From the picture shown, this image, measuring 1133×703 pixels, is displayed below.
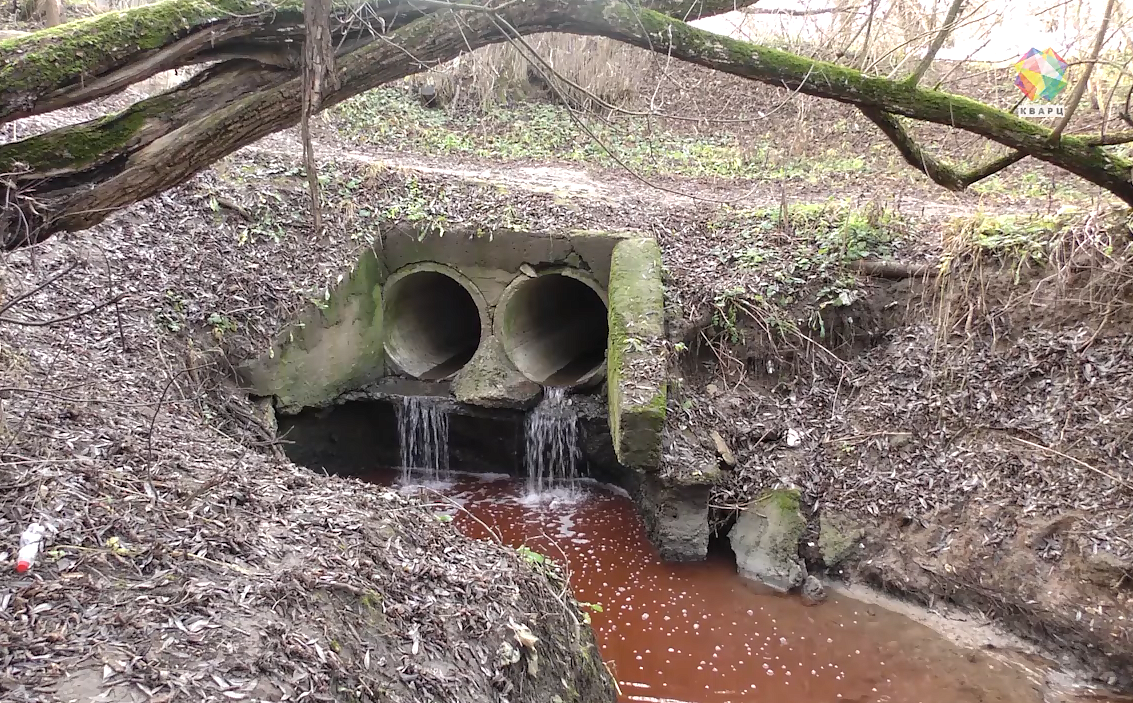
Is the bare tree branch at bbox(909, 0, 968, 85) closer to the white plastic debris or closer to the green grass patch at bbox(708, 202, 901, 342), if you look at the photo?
the green grass patch at bbox(708, 202, 901, 342)

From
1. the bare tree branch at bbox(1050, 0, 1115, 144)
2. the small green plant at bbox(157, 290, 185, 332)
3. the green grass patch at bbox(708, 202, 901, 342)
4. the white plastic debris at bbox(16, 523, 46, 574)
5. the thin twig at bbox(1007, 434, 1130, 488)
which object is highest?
the bare tree branch at bbox(1050, 0, 1115, 144)

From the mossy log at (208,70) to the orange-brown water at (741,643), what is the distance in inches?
139

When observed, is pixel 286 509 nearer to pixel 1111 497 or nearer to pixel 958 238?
pixel 1111 497

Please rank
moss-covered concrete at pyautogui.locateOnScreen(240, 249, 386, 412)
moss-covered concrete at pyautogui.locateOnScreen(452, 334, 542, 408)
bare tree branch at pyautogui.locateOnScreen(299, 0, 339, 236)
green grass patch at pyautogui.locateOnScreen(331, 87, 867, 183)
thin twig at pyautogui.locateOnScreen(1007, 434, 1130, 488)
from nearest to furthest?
bare tree branch at pyautogui.locateOnScreen(299, 0, 339, 236), thin twig at pyautogui.locateOnScreen(1007, 434, 1130, 488), moss-covered concrete at pyautogui.locateOnScreen(240, 249, 386, 412), moss-covered concrete at pyautogui.locateOnScreen(452, 334, 542, 408), green grass patch at pyautogui.locateOnScreen(331, 87, 867, 183)

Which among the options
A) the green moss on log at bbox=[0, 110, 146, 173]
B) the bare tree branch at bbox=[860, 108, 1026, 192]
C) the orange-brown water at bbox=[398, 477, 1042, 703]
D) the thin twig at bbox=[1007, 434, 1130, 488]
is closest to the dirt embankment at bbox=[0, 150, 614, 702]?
the green moss on log at bbox=[0, 110, 146, 173]

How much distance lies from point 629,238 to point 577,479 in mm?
2814

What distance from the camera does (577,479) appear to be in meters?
8.31

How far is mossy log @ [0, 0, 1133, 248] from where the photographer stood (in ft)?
9.91

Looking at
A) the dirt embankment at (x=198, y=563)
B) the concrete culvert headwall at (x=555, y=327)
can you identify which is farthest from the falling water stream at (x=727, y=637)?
the concrete culvert headwall at (x=555, y=327)

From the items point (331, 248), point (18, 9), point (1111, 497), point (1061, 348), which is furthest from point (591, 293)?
point (18, 9)

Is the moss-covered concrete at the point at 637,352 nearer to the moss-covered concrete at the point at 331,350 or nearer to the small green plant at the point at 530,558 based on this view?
the small green plant at the point at 530,558

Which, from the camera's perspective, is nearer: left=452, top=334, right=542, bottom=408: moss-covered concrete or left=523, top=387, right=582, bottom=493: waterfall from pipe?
left=523, top=387, right=582, bottom=493: waterfall from pipe

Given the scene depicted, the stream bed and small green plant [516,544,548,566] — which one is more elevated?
small green plant [516,544,548,566]

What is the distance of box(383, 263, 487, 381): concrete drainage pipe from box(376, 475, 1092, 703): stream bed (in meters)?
2.68
